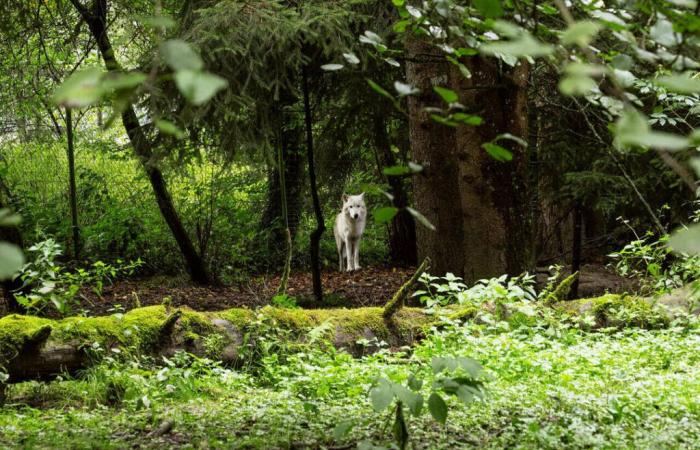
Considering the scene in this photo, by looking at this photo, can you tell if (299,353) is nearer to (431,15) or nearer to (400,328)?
(400,328)

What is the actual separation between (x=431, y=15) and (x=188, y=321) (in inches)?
136

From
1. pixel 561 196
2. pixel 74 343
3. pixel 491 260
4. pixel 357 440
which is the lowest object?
pixel 357 440

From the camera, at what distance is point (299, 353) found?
17.1 feet

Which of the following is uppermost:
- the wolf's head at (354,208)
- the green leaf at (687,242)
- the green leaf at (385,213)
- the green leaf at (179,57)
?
the wolf's head at (354,208)

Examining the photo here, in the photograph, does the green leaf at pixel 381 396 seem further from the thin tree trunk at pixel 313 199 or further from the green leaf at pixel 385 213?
the thin tree trunk at pixel 313 199

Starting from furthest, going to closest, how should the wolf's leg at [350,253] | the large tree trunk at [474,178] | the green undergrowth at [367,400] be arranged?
the wolf's leg at [350,253], the large tree trunk at [474,178], the green undergrowth at [367,400]

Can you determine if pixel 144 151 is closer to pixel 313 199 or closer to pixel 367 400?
pixel 313 199

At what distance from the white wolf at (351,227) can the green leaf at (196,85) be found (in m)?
11.7

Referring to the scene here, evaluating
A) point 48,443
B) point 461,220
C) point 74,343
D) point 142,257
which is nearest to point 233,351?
point 74,343

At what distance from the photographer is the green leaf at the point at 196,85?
99cm

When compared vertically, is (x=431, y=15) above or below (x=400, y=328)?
above

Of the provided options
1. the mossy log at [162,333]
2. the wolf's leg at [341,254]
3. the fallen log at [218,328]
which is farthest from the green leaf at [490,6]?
the wolf's leg at [341,254]

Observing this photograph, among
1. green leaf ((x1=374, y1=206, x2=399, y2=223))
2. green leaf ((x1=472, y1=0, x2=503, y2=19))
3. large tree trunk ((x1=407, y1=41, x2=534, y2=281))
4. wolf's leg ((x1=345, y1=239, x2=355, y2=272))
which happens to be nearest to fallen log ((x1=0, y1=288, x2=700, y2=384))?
large tree trunk ((x1=407, y1=41, x2=534, y2=281))

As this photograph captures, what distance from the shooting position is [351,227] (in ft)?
41.8
